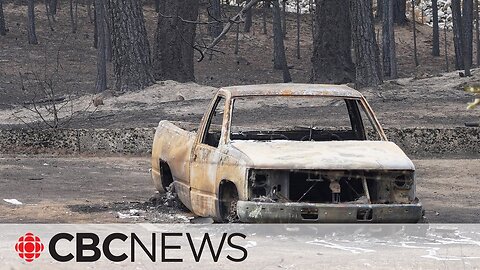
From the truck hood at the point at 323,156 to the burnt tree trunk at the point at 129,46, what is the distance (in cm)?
1998

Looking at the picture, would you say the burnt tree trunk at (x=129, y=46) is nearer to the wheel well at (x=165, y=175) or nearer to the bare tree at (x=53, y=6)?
the wheel well at (x=165, y=175)

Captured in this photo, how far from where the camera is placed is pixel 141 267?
27.0ft

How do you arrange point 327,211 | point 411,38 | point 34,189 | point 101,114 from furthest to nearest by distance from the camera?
1. point 411,38
2. point 101,114
3. point 34,189
4. point 327,211

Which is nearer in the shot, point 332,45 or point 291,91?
point 291,91

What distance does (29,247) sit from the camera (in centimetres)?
920

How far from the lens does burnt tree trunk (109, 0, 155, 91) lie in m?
30.0

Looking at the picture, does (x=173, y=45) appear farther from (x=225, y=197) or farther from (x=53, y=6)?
(x=53, y=6)

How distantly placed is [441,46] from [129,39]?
132ft

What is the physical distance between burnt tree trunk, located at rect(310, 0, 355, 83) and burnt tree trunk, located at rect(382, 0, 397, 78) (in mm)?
12427

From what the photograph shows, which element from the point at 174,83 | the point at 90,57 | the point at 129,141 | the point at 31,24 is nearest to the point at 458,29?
the point at 90,57

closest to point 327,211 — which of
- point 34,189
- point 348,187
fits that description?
point 348,187

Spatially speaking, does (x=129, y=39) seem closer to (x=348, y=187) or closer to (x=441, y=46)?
(x=348, y=187)

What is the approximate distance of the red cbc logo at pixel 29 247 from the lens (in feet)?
28.5

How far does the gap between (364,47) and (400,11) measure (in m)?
37.1
